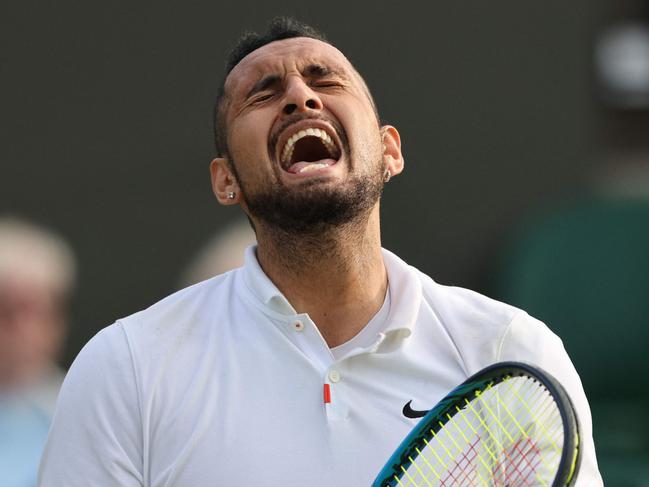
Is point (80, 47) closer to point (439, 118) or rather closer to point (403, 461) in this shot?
point (439, 118)

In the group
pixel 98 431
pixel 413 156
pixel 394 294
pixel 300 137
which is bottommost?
pixel 413 156

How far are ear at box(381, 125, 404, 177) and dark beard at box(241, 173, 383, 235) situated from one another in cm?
27

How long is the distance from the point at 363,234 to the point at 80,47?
313cm

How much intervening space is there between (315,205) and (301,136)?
194 millimetres

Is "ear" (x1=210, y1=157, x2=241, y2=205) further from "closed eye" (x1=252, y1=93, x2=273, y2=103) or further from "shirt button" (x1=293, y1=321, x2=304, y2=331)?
"shirt button" (x1=293, y1=321, x2=304, y2=331)

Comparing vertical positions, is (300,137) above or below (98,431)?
above

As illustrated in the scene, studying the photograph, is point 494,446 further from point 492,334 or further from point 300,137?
point 300,137

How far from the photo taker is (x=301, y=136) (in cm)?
343

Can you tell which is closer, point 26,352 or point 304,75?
point 304,75

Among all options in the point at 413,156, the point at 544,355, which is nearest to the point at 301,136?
the point at 544,355

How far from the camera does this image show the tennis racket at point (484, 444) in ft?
9.73

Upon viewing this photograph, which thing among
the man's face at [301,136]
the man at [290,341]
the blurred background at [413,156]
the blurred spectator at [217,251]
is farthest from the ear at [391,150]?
the blurred background at [413,156]

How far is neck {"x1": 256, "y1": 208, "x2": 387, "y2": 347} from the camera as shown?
341 centimetres

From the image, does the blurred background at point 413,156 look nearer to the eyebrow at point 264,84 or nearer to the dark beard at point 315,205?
the eyebrow at point 264,84
